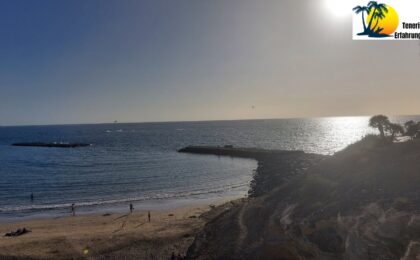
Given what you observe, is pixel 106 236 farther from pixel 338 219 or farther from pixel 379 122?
pixel 379 122

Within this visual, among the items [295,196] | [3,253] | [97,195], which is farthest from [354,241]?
[97,195]

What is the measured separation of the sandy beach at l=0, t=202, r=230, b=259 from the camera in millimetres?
→ 18281

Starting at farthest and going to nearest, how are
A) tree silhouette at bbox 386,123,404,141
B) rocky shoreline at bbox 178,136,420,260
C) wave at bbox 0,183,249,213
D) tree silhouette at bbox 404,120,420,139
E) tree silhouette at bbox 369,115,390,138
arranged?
tree silhouette at bbox 369,115,390,138, tree silhouette at bbox 386,123,404,141, tree silhouette at bbox 404,120,420,139, wave at bbox 0,183,249,213, rocky shoreline at bbox 178,136,420,260

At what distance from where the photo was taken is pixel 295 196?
2225cm

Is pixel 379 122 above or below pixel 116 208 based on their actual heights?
above

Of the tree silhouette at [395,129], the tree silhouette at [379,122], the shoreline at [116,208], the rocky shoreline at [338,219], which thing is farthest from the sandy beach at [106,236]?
the tree silhouette at [395,129]

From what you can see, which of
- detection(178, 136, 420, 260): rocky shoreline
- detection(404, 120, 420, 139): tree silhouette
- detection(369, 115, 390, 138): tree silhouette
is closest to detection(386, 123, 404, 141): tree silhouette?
detection(369, 115, 390, 138): tree silhouette

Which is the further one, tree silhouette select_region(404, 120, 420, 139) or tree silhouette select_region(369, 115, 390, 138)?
tree silhouette select_region(369, 115, 390, 138)

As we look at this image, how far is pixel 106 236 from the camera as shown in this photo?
70.3 feet

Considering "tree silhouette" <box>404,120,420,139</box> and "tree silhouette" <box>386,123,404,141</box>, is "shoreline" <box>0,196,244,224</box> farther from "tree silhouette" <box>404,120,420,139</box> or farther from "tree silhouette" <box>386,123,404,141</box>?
"tree silhouette" <box>386,123,404,141</box>

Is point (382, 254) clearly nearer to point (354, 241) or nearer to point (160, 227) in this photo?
point (354, 241)

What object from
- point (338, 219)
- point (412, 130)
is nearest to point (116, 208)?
point (338, 219)

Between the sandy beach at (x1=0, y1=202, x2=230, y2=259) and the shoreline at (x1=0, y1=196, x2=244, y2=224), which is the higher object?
the sandy beach at (x1=0, y1=202, x2=230, y2=259)

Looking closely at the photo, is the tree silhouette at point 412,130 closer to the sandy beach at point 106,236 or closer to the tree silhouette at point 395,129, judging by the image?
the tree silhouette at point 395,129
